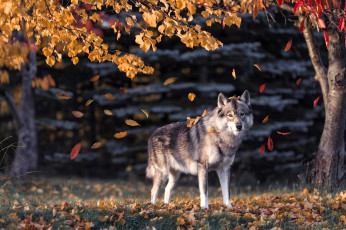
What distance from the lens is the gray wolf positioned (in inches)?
345

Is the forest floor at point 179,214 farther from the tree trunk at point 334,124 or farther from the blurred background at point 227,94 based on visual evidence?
the blurred background at point 227,94

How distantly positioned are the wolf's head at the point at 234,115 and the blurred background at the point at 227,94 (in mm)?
7781

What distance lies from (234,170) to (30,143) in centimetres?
796

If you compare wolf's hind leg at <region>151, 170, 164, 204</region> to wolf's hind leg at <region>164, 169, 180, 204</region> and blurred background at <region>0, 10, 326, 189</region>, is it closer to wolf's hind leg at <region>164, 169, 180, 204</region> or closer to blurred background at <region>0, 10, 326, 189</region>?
wolf's hind leg at <region>164, 169, 180, 204</region>

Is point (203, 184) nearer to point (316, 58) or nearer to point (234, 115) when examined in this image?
point (234, 115)

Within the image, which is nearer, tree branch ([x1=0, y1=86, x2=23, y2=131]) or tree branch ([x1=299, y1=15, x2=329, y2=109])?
tree branch ([x1=299, y1=15, x2=329, y2=109])

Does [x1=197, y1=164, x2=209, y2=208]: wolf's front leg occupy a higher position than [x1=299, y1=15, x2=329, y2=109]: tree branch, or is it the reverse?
[x1=299, y1=15, x2=329, y2=109]: tree branch

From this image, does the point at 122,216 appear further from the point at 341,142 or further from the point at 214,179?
the point at 214,179

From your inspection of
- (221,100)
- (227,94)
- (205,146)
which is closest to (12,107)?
(227,94)

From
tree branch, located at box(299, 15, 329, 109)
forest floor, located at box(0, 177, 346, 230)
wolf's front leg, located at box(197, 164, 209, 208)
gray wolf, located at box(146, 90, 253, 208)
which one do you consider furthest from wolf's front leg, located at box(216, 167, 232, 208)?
tree branch, located at box(299, 15, 329, 109)

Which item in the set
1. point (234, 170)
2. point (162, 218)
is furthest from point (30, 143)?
point (162, 218)

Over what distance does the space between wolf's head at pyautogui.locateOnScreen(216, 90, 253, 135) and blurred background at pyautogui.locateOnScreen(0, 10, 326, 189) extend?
7.78 metres

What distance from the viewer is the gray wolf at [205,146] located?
876cm

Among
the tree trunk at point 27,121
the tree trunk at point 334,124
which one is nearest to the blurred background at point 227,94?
the tree trunk at point 27,121
